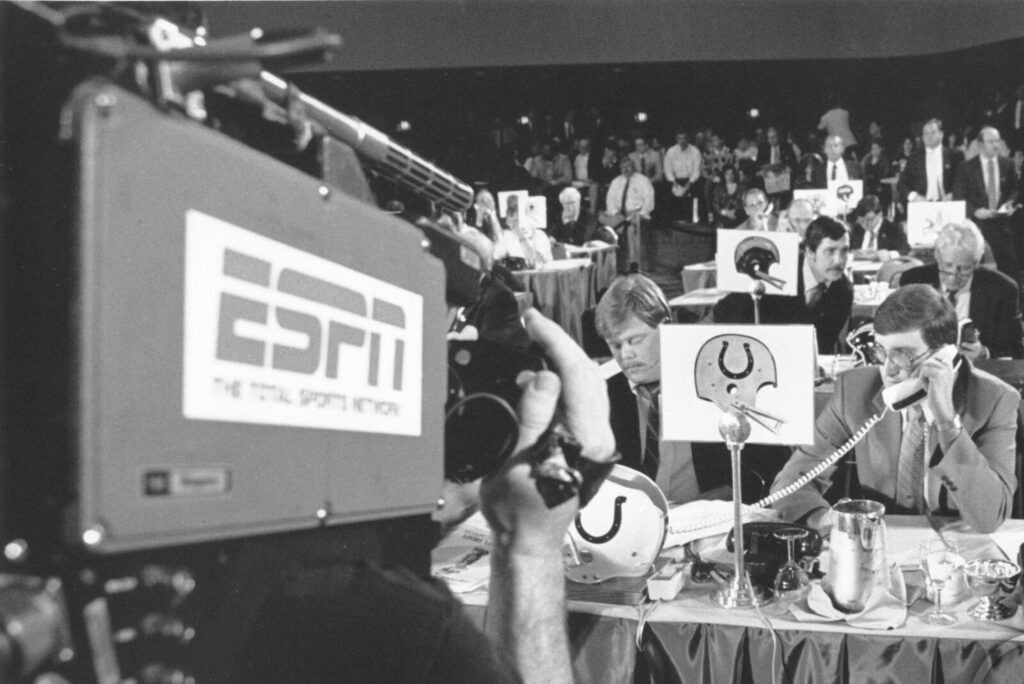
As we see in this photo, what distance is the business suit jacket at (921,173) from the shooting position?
463cm

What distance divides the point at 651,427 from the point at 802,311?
4.52 ft

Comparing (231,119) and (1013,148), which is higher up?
(1013,148)

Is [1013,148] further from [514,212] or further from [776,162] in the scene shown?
[514,212]

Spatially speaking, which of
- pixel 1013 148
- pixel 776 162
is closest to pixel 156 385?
pixel 1013 148

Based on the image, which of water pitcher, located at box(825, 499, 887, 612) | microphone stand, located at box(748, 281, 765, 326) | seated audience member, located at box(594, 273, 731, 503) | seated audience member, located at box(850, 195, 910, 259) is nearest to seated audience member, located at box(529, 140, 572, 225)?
seated audience member, located at box(594, 273, 731, 503)

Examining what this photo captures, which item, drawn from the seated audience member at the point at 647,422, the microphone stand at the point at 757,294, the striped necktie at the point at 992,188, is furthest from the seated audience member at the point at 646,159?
the striped necktie at the point at 992,188

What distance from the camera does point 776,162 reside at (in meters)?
4.80

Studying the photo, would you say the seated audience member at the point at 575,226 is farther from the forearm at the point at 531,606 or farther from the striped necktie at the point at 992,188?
the striped necktie at the point at 992,188

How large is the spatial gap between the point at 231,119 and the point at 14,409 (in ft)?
0.67

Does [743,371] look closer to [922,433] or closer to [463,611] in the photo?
[922,433]

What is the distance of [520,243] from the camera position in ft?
7.25

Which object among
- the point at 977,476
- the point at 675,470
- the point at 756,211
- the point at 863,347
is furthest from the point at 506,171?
the point at 756,211

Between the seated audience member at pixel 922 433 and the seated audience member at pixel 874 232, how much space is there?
336 centimetres

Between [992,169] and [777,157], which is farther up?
[777,157]
